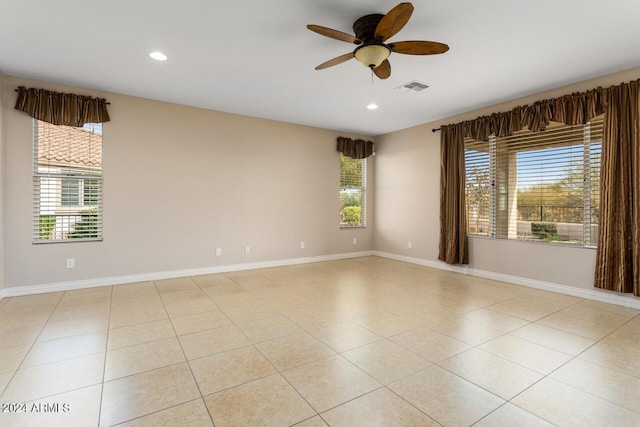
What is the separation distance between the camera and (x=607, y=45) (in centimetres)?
304

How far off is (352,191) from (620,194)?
4400 millimetres

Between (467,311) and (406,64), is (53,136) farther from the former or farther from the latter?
(467,311)

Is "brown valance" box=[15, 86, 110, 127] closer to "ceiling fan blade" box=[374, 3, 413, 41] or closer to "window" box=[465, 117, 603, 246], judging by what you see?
"ceiling fan blade" box=[374, 3, 413, 41]

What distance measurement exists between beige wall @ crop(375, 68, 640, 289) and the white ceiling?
108 centimetres

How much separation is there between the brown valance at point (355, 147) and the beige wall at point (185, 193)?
9.2 inches

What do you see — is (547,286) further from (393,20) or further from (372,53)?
(393,20)

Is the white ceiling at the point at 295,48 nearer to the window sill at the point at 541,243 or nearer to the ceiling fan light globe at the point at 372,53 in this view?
the ceiling fan light globe at the point at 372,53

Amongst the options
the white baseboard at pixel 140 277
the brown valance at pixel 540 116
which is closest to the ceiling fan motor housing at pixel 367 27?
the brown valance at pixel 540 116

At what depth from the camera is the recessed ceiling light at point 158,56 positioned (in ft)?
10.6

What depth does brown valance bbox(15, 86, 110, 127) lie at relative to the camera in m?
3.83

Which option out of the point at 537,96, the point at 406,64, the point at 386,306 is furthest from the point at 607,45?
the point at 386,306

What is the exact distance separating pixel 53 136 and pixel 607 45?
654cm

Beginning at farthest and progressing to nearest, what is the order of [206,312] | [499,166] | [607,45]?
[499,166]
[206,312]
[607,45]

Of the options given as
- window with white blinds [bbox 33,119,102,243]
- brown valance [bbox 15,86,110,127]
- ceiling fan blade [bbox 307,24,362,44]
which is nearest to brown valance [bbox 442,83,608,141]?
ceiling fan blade [bbox 307,24,362,44]
